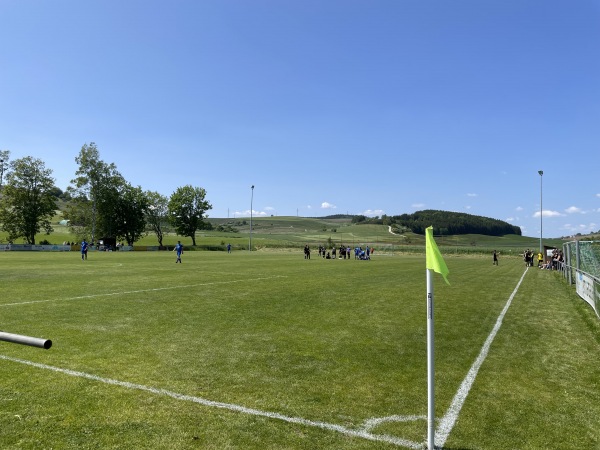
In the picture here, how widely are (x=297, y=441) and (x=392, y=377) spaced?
2.44m

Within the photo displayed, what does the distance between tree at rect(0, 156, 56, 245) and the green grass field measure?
72671 mm

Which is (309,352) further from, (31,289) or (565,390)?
(31,289)

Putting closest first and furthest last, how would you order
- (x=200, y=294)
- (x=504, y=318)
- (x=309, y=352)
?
(x=309, y=352)
(x=504, y=318)
(x=200, y=294)

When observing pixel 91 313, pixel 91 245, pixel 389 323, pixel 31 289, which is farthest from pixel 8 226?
pixel 389 323

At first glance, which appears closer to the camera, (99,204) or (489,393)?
(489,393)

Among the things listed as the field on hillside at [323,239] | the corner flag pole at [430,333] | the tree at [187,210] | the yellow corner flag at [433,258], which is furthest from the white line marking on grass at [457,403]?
the tree at [187,210]

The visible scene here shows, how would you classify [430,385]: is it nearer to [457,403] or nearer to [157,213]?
[457,403]

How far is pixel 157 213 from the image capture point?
100 m

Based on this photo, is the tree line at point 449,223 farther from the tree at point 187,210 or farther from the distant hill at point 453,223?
the tree at point 187,210

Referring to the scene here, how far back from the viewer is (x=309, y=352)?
737 cm

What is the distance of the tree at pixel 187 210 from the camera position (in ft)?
328

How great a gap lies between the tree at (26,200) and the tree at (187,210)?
2778 cm

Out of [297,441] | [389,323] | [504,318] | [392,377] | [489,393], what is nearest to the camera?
[297,441]

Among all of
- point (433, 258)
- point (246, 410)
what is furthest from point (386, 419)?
point (433, 258)
